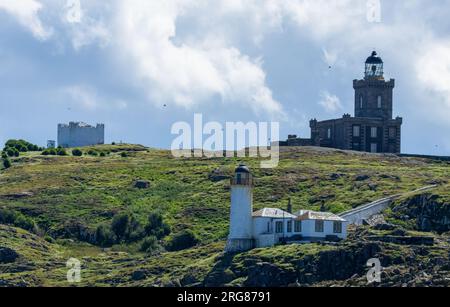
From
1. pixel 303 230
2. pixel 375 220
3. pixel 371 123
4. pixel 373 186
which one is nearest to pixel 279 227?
pixel 303 230

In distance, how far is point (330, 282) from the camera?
126 m

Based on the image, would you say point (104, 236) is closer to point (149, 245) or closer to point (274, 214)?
point (149, 245)

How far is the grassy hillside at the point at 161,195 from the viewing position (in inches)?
5576

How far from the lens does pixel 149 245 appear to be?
151375 millimetres

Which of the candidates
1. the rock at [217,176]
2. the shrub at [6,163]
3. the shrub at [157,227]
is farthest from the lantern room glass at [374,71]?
the shrub at [157,227]

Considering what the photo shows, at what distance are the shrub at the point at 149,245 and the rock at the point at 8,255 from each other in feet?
35.4

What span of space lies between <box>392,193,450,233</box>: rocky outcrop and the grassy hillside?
1826mm

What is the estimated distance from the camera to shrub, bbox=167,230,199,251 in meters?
150

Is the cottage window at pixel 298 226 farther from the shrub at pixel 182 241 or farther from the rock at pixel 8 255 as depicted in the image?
the rock at pixel 8 255

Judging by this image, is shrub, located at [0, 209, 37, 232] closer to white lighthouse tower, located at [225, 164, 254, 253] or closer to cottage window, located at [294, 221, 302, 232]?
white lighthouse tower, located at [225, 164, 254, 253]
